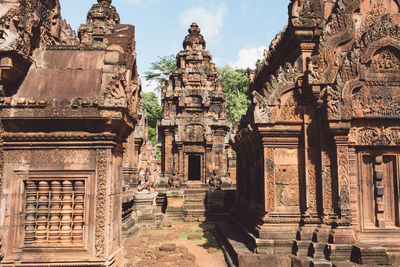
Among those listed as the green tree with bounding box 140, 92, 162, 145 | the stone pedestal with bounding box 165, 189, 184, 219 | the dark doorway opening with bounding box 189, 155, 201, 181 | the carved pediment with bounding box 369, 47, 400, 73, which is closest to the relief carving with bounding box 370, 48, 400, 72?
the carved pediment with bounding box 369, 47, 400, 73

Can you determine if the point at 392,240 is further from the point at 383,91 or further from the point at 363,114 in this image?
the point at 383,91

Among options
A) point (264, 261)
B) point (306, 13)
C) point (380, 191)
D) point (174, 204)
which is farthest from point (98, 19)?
point (380, 191)

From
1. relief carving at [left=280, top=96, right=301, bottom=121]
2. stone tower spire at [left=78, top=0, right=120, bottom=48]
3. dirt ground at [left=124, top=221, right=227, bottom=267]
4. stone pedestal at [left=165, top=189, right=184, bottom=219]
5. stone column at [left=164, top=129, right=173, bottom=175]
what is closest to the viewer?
relief carving at [left=280, top=96, right=301, bottom=121]

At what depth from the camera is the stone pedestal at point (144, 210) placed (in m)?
11.3

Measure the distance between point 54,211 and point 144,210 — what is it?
25.9 feet

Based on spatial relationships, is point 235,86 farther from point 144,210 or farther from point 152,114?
point 144,210

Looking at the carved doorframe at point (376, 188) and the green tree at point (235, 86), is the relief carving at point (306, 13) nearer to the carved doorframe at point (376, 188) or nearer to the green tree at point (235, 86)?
the carved doorframe at point (376, 188)

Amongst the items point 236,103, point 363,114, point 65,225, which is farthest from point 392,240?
point 236,103

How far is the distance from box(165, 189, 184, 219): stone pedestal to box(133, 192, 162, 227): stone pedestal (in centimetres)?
283

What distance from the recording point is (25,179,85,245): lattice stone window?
12.5 ft

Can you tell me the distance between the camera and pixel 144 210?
11.4 m

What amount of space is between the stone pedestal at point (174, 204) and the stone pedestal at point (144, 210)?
283cm

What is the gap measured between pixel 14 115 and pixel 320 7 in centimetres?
682

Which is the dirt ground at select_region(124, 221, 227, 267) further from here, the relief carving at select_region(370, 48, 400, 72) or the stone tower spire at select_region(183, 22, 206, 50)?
the stone tower spire at select_region(183, 22, 206, 50)
